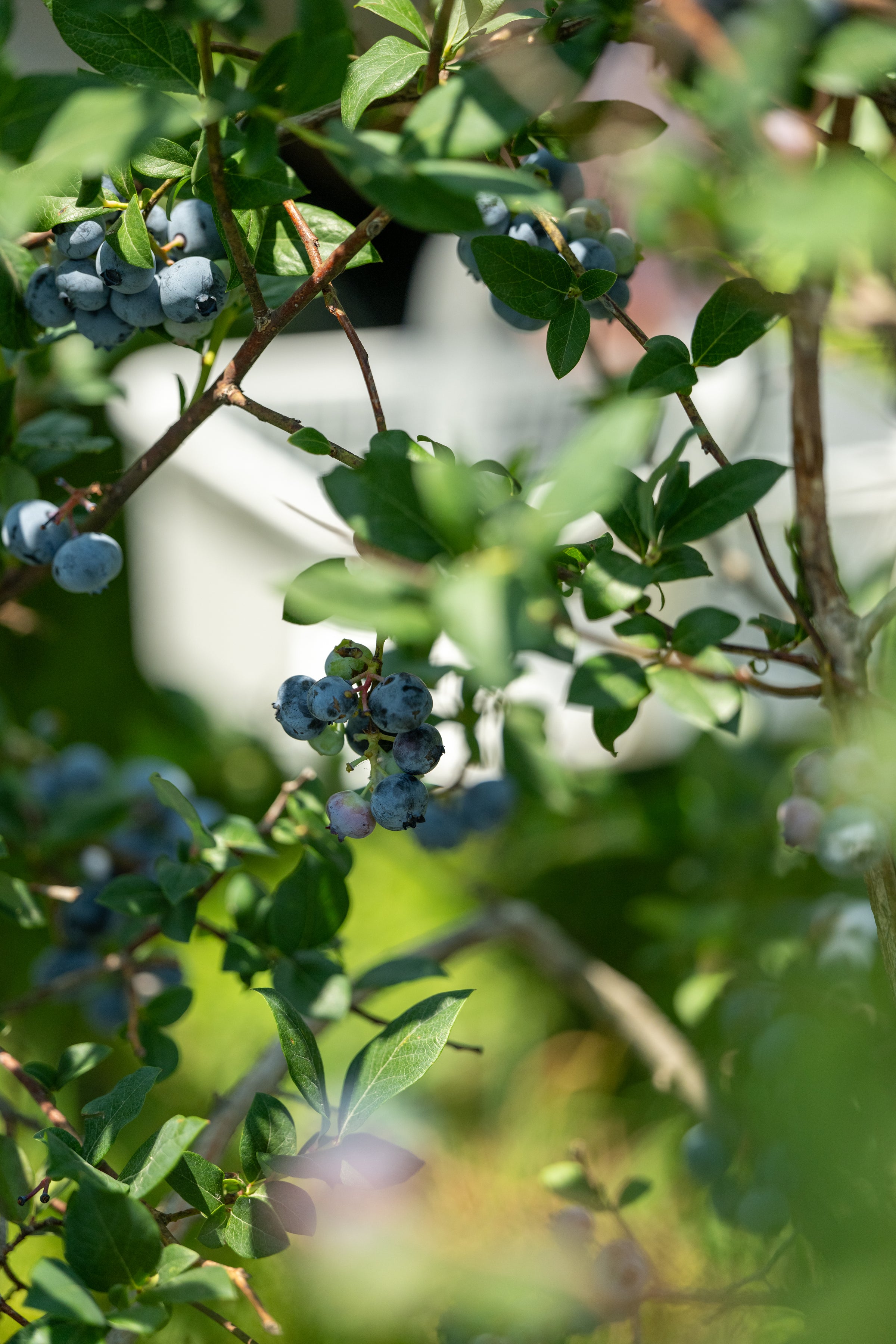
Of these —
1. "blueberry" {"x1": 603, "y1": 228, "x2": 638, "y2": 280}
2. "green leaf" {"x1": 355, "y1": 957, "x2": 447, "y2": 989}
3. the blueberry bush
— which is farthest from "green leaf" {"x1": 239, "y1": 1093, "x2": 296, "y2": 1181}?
"blueberry" {"x1": 603, "y1": 228, "x2": 638, "y2": 280}

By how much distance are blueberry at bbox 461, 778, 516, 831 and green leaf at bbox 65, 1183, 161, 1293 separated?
1.75ft

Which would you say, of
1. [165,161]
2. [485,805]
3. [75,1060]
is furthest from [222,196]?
[485,805]

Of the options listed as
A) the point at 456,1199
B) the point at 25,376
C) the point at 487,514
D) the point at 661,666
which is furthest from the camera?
the point at 456,1199

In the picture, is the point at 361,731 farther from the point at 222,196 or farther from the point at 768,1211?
the point at 768,1211

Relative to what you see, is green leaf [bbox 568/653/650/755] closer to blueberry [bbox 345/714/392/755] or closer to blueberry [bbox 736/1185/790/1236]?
blueberry [bbox 345/714/392/755]

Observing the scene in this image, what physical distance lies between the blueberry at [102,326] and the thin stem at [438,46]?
0.18 metres

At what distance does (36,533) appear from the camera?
56cm

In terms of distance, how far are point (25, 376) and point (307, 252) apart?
465mm

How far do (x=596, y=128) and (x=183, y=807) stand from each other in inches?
14.7

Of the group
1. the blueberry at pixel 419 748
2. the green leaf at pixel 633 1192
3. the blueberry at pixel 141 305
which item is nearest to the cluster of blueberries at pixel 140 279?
the blueberry at pixel 141 305

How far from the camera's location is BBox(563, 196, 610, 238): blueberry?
533 mm

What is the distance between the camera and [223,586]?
2.07 meters

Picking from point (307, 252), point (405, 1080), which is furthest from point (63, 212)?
point (405, 1080)

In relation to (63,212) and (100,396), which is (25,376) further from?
(63,212)
